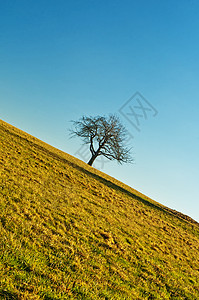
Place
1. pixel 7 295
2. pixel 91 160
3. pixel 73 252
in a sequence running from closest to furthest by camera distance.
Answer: pixel 7 295 < pixel 73 252 < pixel 91 160

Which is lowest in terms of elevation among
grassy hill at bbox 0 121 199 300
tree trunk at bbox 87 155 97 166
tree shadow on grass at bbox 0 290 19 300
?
tree shadow on grass at bbox 0 290 19 300

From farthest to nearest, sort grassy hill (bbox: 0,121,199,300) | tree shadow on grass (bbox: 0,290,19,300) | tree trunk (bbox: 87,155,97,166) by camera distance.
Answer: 1. tree trunk (bbox: 87,155,97,166)
2. grassy hill (bbox: 0,121,199,300)
3. tree shadow on grass (bbox: 0,290,19,300)

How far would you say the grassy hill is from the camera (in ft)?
17.1

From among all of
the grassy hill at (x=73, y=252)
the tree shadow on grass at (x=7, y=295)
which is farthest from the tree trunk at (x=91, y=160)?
the tree shadow on grass at (x=7, y=295)

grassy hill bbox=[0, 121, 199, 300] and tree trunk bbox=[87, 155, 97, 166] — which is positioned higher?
tree trunk bbox=[87, 155, 97, 166]

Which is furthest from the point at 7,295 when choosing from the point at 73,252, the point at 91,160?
the point at 91,160

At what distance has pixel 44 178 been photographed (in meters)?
14.6

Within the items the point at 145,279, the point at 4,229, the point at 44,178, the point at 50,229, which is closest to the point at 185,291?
the point at 145,279

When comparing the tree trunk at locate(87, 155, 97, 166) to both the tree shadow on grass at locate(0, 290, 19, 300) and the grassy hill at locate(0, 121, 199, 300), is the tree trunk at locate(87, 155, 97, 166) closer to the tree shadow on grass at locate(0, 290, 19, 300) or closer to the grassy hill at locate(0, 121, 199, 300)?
the grassy hill at locate(0, 121, 199, 300)

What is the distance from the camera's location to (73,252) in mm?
7027

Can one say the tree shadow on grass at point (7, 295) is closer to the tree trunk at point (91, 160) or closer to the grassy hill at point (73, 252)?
the grassy hill at point (73, 252)

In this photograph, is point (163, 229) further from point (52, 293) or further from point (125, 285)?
point (52, 293)

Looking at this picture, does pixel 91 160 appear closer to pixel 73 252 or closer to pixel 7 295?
pixel 73 252

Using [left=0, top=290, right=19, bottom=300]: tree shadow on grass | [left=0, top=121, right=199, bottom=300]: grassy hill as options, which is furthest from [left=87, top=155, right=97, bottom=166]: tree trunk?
[left=0, top=290, right=19, bottom=300]: tree shadow on grass
